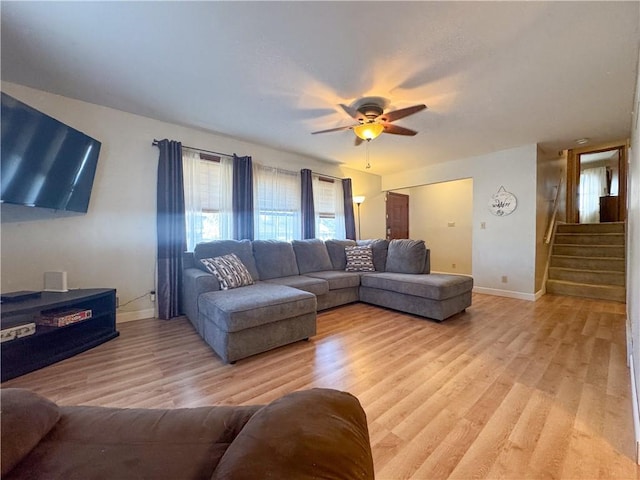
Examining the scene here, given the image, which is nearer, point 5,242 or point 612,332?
point 5,242

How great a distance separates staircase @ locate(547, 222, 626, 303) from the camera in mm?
4105

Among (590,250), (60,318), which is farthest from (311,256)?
(590,250)

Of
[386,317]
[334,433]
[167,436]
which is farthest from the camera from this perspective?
[386,317]

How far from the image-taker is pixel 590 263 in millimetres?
4543

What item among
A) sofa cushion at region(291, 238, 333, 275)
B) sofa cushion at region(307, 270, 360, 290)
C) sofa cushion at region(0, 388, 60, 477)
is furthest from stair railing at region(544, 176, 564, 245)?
sofa cushion at region(0, 388, 60, 477)

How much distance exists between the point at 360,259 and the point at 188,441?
3598 mm

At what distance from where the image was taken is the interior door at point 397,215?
21.6 ft

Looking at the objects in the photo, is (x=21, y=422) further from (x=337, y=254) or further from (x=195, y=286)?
(x=337, y=254)

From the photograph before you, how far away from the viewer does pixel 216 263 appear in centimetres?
289

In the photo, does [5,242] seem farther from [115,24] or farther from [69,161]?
[115,24]

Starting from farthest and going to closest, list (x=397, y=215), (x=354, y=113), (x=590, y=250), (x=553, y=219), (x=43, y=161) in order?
(x=397, y=215) < (x=553, y=219) < (x=590, y=250) < (x=354, y=113) < (x=43, y=161)

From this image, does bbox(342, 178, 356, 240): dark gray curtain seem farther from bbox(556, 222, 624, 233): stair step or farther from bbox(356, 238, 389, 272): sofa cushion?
bbox(556, 222, 624, 233): stair step

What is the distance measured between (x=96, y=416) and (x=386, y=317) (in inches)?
115

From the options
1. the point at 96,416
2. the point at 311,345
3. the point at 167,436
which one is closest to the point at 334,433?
the point at 167,436
